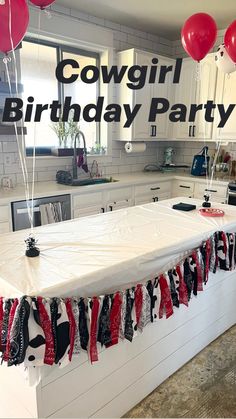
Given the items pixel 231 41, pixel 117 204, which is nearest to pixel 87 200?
pixel 117 204

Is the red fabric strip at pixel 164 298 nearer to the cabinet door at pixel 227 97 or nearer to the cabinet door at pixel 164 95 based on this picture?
the cabinet door at pixel 227 97

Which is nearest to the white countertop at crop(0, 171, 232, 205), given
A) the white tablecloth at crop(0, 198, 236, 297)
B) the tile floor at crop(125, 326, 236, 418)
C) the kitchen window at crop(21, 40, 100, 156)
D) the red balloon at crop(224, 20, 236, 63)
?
the kitchen window at crop(21, 40, 100, 156)

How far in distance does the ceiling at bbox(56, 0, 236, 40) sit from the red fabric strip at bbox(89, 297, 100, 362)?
300 cm

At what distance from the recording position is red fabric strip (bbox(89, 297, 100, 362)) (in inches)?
49.3

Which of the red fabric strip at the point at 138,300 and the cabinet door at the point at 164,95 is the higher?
the cabinet door at the point at 164,95

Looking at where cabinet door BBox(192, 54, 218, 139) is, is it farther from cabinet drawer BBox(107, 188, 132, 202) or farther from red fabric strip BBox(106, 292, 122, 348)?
red fabric strip BBox(106, 292, 122, 348)

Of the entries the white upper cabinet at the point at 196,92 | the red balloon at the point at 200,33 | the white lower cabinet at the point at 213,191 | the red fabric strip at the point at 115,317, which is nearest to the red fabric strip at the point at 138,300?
the red fabric strip at the point at 115,317

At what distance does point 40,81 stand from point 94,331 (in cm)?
284

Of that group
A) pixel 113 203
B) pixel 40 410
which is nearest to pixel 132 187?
pixel 113 203

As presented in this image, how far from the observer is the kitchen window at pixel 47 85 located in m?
3.21

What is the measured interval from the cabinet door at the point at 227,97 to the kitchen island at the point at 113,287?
6.33 ft

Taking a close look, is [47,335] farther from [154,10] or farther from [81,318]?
[154,10]

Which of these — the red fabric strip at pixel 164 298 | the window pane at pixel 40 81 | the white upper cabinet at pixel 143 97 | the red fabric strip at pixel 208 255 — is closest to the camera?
the red fabric strip at pixel 164 298

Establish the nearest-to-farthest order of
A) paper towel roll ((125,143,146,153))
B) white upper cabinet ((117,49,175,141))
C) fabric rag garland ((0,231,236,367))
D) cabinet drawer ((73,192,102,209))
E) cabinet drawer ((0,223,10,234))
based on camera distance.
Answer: fabric rag garland ((0,231,236,367)) < cabinet drawer ((0,223,10,234)) < cabinet drawer ((73,192,102,209)) < white upper cabinet ((117,49,175,141)) < paper towel roll ((125,143,146,153))
